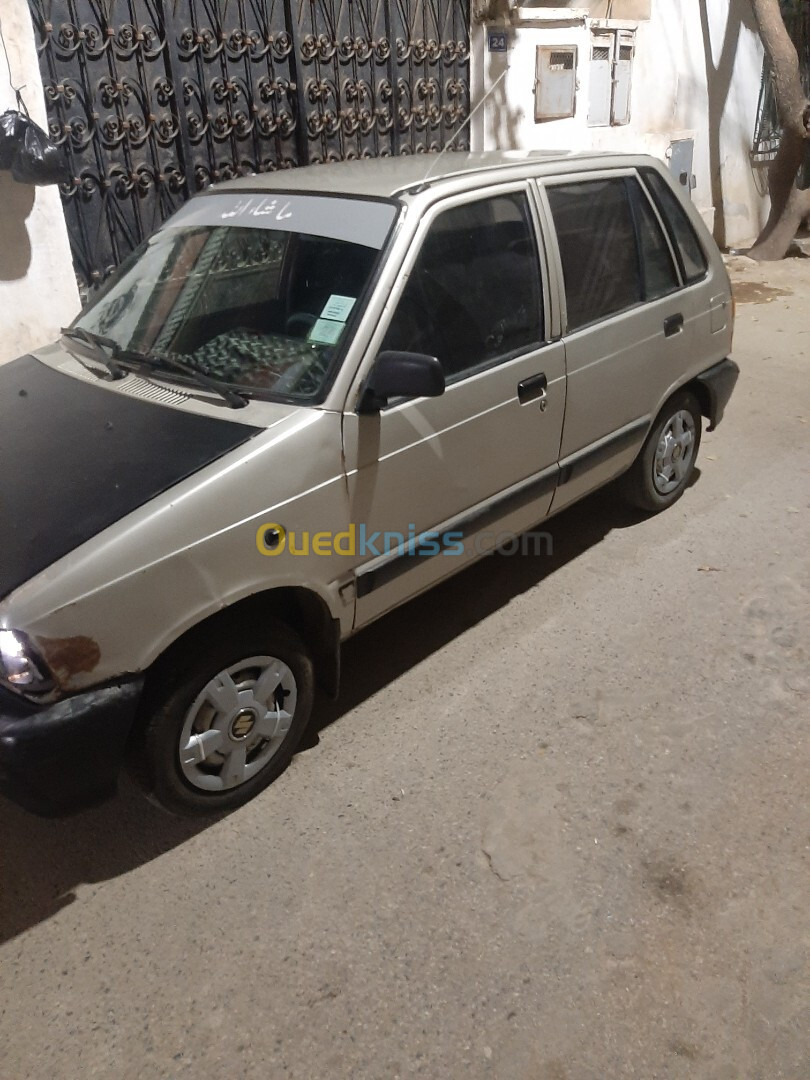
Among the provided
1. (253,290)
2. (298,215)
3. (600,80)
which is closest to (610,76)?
(600,80)

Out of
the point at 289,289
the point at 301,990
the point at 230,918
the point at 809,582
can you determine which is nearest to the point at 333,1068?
the point at 301,990

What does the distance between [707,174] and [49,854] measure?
11199 mm

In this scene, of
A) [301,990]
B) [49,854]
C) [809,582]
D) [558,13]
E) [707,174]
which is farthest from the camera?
[707,174]

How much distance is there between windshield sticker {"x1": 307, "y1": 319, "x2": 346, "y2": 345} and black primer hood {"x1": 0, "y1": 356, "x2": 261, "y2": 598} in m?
0.42

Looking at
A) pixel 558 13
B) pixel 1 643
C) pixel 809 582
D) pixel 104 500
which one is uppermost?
pixel 558 13

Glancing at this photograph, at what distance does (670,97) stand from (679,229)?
285 inches

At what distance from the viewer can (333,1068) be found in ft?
6.97

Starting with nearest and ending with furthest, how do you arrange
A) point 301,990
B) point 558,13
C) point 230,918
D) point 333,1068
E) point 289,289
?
point 333,1068, point 301,990, point 230,918, point 289,289, point 558,13

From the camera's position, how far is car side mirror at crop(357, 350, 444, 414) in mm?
2670

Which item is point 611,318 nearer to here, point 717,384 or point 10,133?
point 717,384

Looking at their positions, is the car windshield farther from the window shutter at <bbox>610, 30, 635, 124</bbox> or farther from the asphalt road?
the window shutter at <bbox>610, 30, 635, 124</bbox>

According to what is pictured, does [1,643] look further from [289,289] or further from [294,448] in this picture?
[289,289]

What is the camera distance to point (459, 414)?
10.2 feet

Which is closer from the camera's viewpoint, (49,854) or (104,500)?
(104,500)
